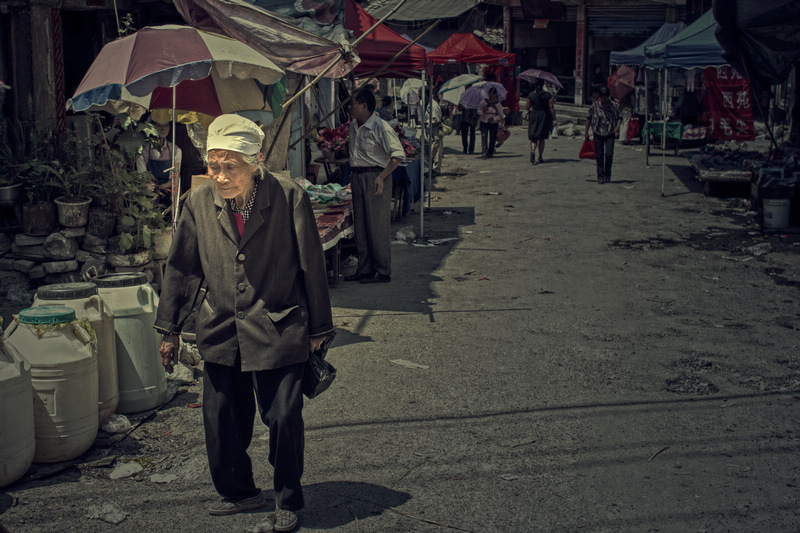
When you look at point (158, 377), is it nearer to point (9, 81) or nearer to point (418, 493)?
point (418, 493)

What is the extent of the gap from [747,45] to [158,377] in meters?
8.99

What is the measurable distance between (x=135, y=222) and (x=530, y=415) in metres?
4.41

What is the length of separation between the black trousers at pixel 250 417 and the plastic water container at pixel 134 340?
64.0 inches

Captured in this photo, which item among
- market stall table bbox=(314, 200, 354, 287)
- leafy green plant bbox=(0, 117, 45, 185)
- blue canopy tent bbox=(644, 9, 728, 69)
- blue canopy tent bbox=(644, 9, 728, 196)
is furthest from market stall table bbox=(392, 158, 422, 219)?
leafy green plant bbox=(0, 117, 45, 185)

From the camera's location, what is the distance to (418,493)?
4.41 meters

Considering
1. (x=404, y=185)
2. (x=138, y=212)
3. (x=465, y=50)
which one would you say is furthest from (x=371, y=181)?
(x=465, y=50)

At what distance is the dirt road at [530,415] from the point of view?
4.21 metres

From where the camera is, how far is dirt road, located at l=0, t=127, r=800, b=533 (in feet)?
13.8

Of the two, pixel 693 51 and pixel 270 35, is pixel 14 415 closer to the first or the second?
pixel 270 35

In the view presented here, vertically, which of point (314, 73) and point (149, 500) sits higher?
point (314, 73)

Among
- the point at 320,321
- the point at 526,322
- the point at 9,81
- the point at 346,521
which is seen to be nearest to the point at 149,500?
Result: the point at 346,521

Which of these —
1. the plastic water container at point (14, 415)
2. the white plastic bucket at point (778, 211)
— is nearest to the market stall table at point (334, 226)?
the plastic water container at point (14, 415)

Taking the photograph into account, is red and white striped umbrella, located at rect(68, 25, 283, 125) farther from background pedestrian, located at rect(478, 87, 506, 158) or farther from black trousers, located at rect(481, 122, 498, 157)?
black trousers, located at rect(481, 122, 498, 157)

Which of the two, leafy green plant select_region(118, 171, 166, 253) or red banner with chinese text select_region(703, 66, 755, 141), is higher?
red banner with chinese text select_region(703, 66, 755, 141)
